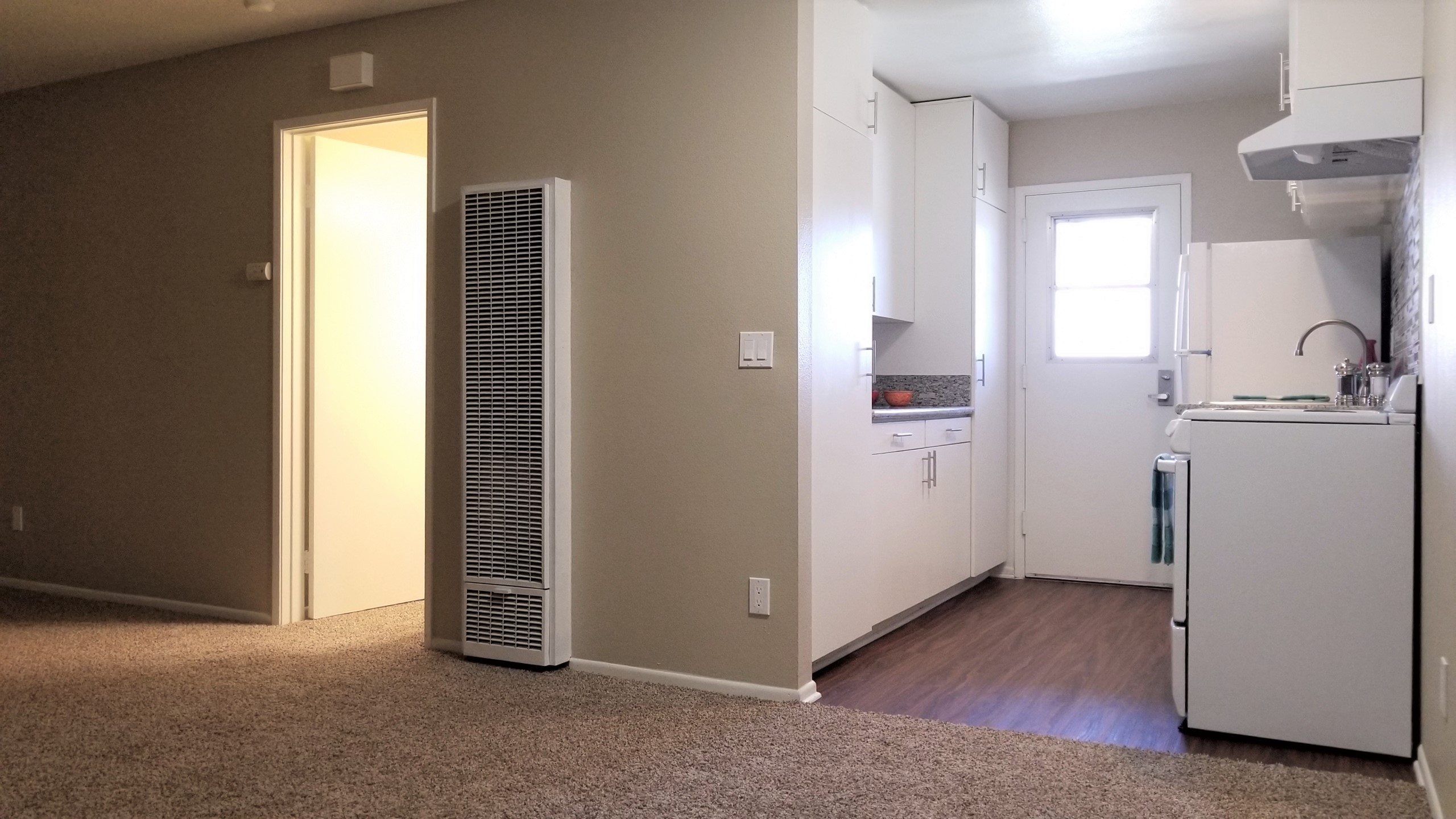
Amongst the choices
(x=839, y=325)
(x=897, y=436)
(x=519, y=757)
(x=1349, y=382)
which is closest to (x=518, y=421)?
(x=839, y=325)

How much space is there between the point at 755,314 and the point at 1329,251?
2514 mm

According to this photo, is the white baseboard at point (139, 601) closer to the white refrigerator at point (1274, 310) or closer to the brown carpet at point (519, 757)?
the brown carpet at point (519, 757)

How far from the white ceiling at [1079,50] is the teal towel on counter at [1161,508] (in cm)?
169

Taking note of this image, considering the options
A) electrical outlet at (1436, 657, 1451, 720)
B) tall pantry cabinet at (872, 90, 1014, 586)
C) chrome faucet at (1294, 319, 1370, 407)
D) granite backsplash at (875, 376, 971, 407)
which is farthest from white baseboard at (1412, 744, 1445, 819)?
granite backsplash at (875, 376, 971, 407)

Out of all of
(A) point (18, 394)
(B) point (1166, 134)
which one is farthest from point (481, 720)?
(B) point (1166, 134)

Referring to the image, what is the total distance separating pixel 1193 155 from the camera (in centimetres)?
533

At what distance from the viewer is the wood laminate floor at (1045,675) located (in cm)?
304

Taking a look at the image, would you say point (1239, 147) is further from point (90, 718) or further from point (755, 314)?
point (90, 718)

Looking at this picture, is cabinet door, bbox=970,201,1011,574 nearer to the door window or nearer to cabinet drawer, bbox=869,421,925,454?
the door window

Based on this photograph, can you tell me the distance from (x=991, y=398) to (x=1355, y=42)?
8.64ft

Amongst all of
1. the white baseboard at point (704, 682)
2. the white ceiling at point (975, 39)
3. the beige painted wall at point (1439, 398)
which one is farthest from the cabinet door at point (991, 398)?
the beige painted wall at point (1439, 398)

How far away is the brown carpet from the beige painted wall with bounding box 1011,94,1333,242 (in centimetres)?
323

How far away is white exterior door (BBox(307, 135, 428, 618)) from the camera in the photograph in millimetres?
4484

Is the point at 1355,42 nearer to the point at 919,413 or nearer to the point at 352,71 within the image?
the point at 919,413
